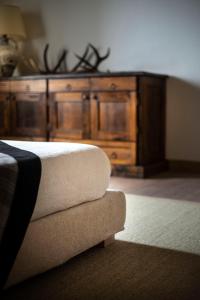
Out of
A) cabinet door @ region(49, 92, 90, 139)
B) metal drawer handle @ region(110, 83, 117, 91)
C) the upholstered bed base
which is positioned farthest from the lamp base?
the upholstered bed base

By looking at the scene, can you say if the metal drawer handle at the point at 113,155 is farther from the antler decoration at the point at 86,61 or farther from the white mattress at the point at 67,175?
the white mattress at the point at 67,175

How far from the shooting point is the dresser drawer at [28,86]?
174 inches

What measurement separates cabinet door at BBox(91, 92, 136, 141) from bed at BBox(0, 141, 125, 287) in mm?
1864

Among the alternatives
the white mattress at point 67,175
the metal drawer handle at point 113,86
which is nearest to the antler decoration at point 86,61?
the metal drawer handle at point 113,86

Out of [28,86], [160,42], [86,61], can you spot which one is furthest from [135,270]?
[86,61]

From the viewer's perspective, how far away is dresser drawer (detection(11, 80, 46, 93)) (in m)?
4.41

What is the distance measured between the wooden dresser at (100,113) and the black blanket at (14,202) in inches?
93.0

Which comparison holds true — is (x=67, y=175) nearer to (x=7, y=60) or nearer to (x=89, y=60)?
(x=89, y=60)

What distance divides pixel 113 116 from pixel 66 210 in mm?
2257

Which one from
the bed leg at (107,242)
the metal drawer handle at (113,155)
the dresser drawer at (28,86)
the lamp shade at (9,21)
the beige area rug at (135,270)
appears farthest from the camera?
the lamp shade at (9,21)

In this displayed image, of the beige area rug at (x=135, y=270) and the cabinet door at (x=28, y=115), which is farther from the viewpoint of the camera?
the cabinet door at (x=28, y=115)

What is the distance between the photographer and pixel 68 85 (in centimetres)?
424

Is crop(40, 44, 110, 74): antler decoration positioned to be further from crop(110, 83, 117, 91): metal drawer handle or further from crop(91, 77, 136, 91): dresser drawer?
crop(110, 83, 117, 91): metal drawer handle

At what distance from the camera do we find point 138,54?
4.41 meters
